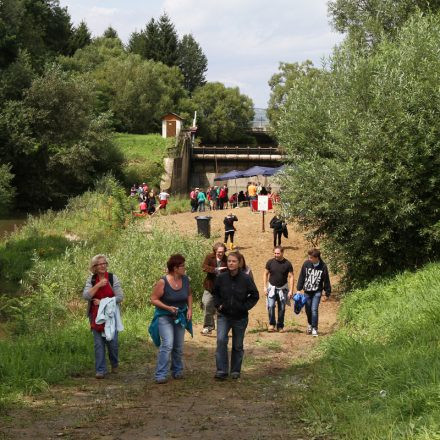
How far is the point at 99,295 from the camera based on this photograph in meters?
9.84

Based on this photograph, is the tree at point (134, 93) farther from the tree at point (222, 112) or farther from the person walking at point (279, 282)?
the person walking at point (279, 282)

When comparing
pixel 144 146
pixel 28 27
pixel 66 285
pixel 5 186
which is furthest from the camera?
pixel 144 146

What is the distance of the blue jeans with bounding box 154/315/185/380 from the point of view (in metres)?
9.37

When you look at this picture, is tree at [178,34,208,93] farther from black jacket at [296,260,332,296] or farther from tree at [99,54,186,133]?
black jacket at [296,260,332,296]

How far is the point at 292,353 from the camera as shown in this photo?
12047mm

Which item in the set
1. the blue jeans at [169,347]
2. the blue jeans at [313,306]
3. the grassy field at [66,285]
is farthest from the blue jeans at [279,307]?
the blue jeans at [169,347]

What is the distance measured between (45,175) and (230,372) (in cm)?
3607

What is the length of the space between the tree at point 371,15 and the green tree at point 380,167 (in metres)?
9.48

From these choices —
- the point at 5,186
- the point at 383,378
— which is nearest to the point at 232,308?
the point at 383,378

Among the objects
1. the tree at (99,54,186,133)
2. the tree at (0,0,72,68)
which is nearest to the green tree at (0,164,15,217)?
the tree at (0,0,72,68)

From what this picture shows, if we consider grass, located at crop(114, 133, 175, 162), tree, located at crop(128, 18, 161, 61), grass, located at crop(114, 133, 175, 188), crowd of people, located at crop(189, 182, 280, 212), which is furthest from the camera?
tree, located at crop(128, 18, 161, 61)

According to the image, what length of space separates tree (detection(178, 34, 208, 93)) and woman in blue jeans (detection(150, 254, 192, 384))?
270ft

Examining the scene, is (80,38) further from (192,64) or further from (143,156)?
(143,156)

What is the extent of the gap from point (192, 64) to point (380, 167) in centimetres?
7643
